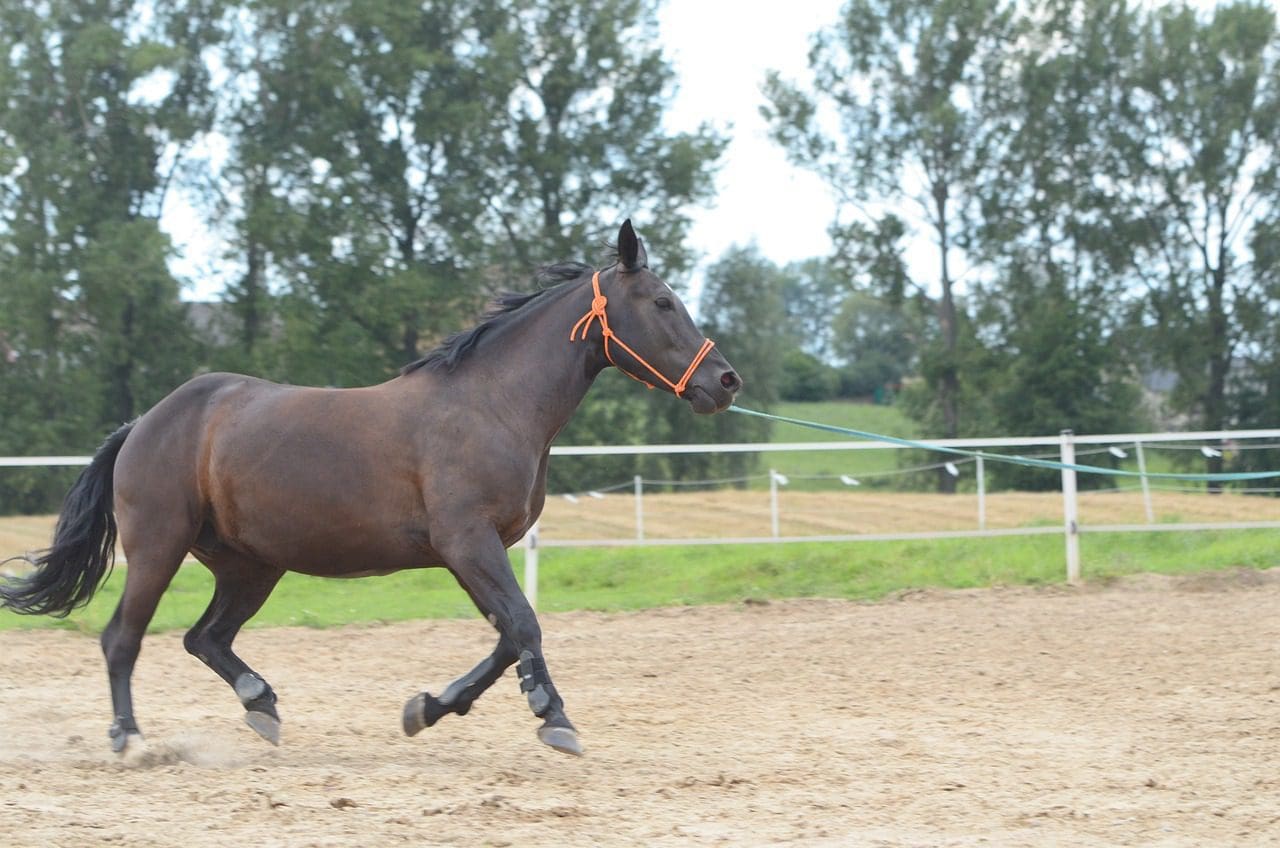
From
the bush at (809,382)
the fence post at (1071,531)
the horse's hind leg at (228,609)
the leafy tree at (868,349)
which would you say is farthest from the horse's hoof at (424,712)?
the bush at (809,382)

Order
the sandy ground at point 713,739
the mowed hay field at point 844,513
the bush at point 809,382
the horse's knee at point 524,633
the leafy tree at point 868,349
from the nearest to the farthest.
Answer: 1. the sandy ground at point 713,739
2. the horse's knee at point 524,633
3. the mowed hay field at point 844,513
4. the bush at point 809,382
5. the leafy tree at point 868,349

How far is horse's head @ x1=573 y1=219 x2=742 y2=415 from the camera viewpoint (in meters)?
5.21

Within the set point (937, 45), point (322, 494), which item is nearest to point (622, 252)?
point (322, 494)

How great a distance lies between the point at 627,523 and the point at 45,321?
591 inches

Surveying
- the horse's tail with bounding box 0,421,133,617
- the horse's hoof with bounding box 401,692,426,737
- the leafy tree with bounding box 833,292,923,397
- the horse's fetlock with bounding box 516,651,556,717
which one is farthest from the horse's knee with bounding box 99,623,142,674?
the leafy tree with bounding box 833,292,923,397

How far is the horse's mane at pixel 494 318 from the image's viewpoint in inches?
215

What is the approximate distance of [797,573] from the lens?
11.9m

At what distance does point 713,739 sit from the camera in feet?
18.6

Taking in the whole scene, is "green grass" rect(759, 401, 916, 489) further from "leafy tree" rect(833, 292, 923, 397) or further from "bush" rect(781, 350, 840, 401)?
"leafy tree" rect(833, 292, 923, 397)

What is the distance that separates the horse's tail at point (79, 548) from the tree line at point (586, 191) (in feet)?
68.7

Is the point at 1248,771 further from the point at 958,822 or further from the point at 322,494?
the point at 322,494

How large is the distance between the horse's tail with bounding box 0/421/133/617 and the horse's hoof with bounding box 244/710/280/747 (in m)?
1.01

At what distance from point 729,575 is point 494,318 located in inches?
268

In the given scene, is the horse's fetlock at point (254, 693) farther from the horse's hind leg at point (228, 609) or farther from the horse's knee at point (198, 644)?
the horse's knee at point (198, 644)
